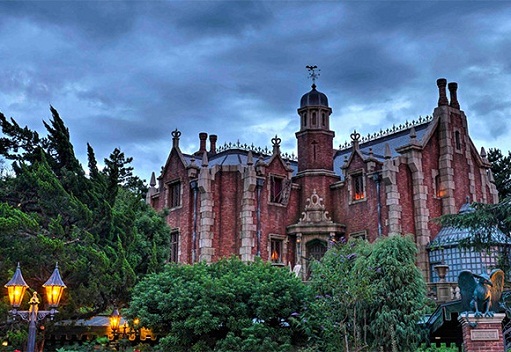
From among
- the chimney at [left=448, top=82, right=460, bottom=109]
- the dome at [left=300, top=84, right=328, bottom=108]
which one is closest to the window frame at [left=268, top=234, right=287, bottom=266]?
the dome at [left=300, top=84, right=328, bottom=108]

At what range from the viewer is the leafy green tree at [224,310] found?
18.1 meters

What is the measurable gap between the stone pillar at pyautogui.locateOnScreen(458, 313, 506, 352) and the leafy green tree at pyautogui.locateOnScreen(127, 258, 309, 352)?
5.65 meters

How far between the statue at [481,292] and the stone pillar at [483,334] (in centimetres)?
16

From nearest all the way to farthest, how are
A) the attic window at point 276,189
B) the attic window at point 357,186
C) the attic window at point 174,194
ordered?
the attic window at point 357,186 < the attic window at point 276,189 < the attic window at point 174,194

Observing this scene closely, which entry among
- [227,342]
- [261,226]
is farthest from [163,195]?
[227,342]

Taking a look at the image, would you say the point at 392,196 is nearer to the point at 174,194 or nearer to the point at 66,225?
the point at 174,194

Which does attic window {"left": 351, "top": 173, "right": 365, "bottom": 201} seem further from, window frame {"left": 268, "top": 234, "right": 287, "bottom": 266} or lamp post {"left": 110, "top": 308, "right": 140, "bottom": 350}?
lamp post {"left": 110, "top": 308, "right": 140, "bottom": 350}

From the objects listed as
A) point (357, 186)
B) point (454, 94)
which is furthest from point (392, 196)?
point (454, 94)

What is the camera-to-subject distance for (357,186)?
3166 centimetres

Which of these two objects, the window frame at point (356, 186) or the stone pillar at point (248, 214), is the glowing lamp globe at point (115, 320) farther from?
the window frame at point (356, 186)

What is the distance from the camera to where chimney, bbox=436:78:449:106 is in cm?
3187

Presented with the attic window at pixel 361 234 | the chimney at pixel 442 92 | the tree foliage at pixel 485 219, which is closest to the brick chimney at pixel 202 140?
the attic window at pixel 361 234

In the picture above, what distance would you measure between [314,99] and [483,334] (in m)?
20.8

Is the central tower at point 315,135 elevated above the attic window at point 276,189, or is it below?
above
